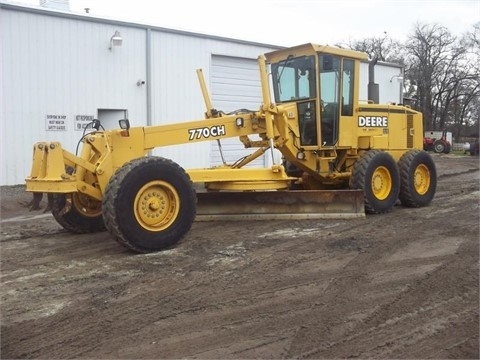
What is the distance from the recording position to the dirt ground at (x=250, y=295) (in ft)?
13.0

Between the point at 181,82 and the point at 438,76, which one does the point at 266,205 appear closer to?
the point at 181,82

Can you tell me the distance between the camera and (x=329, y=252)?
261 inches

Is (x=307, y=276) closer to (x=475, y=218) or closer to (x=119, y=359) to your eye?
(x=119, y=359)

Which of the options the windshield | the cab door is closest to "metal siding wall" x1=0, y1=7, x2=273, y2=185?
the windshield

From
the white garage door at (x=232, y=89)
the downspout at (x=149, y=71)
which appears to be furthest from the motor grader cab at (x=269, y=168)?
the white garage door at (x=232, y=89)

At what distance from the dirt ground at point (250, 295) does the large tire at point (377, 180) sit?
1.28 metres

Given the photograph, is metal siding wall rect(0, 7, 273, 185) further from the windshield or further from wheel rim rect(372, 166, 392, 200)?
wheel rim rect(372, 166, 392, 200)

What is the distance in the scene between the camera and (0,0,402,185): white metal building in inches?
543

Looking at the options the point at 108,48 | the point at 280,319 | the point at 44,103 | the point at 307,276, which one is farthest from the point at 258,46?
the point at 280,319

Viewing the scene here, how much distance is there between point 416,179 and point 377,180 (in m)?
1.42

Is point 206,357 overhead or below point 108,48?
below

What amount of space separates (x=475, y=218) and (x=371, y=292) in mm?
4731

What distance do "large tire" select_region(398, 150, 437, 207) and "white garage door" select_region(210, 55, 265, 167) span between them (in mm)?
8121

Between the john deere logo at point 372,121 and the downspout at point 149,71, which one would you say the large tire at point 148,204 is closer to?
the john deere logo at point 372,121
